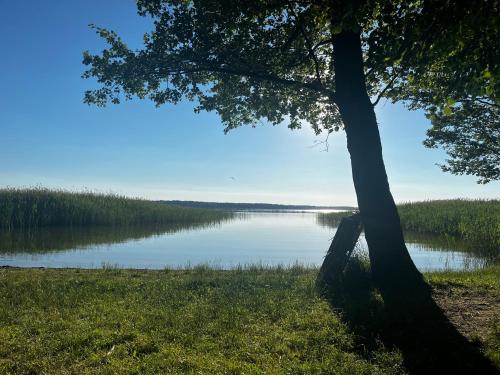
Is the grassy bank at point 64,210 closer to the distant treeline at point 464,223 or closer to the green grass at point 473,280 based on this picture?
the distant treeline at point 464,223

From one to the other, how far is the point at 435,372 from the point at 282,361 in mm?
2021

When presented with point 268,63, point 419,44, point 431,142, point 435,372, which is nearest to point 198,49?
point 268,63

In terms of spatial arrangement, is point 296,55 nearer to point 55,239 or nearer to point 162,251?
point 162,251

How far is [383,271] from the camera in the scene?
955 centimetres

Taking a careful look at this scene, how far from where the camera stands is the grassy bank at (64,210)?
3275cm

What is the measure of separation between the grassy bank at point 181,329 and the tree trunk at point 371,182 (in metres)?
1.68

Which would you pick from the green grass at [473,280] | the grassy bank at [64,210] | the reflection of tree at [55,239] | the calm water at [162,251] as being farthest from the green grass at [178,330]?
the grassy bank at [64,210]

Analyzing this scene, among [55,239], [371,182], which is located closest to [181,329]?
[371,182]

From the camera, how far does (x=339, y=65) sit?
10266 mm

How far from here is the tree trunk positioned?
31.1ft

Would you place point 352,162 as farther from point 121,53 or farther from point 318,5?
point 121,53

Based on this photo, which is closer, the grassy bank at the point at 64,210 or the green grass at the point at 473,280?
the green grass at the point at 473,280

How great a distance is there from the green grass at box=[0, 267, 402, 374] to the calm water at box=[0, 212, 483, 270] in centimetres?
649

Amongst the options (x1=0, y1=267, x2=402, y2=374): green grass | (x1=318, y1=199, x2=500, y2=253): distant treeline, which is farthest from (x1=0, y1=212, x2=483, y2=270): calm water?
(x1=0, y1=267, x2=402, y2=374): green grass
